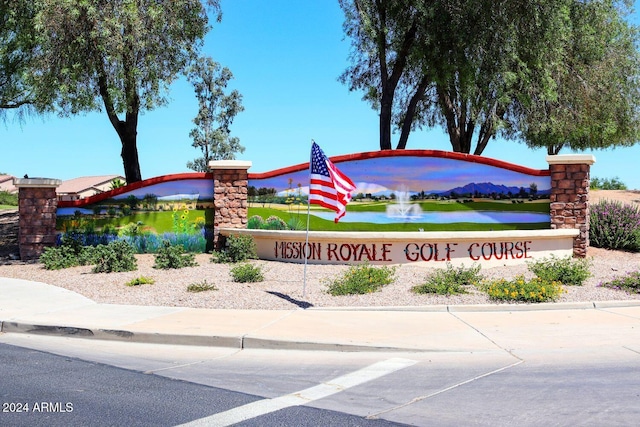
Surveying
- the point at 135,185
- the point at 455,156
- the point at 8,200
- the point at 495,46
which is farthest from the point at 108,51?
the point at 8,200

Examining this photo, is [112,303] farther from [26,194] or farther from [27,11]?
[27,11]

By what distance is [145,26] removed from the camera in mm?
16828

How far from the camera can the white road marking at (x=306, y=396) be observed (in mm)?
5598

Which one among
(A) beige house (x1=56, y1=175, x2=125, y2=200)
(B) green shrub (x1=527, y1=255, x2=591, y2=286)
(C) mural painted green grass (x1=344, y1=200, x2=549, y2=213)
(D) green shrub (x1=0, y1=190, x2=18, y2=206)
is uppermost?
(A) beige house (x1=56, y1=175, x2=125, y2=200)

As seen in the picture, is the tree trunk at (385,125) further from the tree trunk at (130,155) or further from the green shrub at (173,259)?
→ the green shrub at (173,259)

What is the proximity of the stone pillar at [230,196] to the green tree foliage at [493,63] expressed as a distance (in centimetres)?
617

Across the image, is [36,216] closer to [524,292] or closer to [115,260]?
[115,260]

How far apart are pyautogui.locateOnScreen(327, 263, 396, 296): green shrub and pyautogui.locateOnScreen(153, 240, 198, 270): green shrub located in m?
4.30

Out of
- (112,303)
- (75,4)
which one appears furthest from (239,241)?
(75,4)

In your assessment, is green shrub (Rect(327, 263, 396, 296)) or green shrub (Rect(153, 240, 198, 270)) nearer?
green shrub (Rect(327, 263, 396, 296))

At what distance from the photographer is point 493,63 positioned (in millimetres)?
19406

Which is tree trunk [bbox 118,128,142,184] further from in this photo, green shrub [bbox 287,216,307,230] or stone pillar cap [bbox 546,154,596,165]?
stone pillar cap [bbox 546,154,596,165]

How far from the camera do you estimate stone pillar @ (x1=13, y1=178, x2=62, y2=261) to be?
57.1 ft

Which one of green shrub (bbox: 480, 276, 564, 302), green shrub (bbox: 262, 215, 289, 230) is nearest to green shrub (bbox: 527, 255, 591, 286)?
green shrub (bbox: 480, 276, 564, 302)
